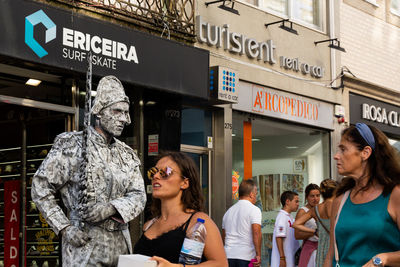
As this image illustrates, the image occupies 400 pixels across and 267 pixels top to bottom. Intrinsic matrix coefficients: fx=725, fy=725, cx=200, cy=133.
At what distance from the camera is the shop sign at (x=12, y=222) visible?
8875mm

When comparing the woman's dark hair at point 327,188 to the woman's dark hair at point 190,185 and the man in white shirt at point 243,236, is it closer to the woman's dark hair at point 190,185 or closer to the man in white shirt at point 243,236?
the man in white shirt at point 243,236

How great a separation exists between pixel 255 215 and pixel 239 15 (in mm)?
4067

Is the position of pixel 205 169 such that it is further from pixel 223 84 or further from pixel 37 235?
pixel 37 235

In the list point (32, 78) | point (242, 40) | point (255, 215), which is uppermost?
point (242, 40)

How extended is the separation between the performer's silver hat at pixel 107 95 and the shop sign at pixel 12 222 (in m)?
4.39

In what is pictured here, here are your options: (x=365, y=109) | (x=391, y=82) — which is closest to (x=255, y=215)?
(x=365, y=109)

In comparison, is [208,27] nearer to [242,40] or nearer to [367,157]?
[242,40]

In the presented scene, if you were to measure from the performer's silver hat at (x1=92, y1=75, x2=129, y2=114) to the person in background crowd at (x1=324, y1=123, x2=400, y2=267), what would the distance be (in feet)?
5.30

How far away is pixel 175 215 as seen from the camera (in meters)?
3.87

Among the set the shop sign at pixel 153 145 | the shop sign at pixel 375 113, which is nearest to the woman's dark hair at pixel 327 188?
the shop sign at pixel 153 145

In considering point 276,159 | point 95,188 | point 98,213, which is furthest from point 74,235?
point 276,159

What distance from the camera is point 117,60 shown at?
8.67 m

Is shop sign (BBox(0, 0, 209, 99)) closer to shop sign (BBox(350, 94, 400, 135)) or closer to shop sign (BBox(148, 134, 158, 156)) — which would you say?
shop sign (BBox(148, 134, 158, 156))

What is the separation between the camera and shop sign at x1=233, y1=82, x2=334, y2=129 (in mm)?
12023
